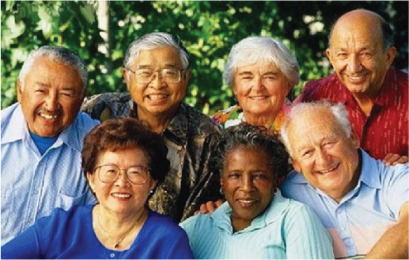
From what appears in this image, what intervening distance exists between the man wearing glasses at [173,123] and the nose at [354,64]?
2.46ft

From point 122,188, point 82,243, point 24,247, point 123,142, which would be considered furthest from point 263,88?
point 24,247

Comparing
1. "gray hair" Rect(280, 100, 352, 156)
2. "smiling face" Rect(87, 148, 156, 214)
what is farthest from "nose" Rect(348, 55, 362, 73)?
"smiling face" Rect(87, 148, 156, 214)

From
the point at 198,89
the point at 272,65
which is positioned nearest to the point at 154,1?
the point at 198,89

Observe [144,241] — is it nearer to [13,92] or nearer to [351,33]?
[351,33]

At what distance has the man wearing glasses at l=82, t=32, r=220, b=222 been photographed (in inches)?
179

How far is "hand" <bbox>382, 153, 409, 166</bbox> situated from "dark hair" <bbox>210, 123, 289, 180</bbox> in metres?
0.50

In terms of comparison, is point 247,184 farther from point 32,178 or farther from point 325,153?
point 32,178

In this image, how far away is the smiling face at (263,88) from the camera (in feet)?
15.4

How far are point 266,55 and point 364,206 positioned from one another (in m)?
1.06

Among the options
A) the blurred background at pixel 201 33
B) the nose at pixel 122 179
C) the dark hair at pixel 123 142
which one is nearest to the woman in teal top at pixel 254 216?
the dark hair at pixel 123 142

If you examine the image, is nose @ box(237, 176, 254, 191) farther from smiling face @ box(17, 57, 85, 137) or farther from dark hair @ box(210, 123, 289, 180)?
smiling face @ box(17, 57, 85, 137)

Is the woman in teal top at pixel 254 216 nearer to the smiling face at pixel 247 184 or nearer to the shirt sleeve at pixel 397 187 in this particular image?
the smiling face at pixel 247 184

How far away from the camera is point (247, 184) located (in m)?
3.95

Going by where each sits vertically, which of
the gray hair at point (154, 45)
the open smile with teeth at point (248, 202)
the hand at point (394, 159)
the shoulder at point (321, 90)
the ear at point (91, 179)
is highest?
the gray hair at point (154, 45)
